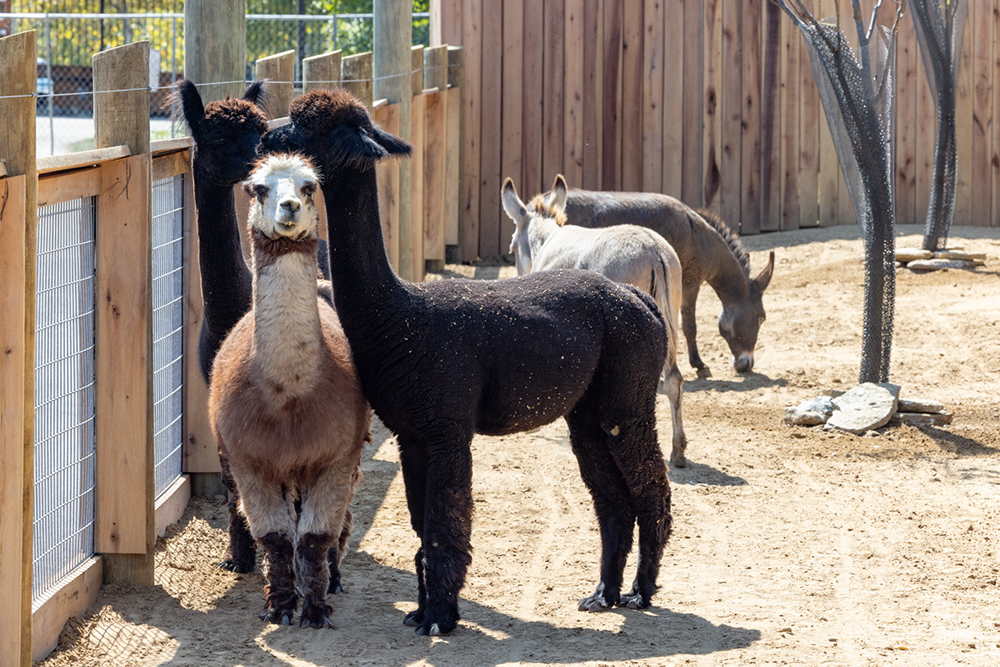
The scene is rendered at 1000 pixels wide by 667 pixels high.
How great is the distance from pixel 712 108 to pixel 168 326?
9633 millimetres

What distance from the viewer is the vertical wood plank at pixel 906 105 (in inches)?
543

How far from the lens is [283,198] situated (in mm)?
4008

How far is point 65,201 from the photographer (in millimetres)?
4262

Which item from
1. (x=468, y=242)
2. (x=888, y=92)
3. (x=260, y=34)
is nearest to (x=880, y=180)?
(x=888, y=92)

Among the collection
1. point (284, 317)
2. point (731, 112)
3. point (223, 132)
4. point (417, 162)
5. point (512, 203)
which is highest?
point (731, 112)

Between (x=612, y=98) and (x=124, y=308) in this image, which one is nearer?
(x=124, y=308)

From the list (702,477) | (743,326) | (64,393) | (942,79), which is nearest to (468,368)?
(64,393)

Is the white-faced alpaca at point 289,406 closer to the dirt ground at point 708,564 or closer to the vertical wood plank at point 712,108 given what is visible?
the dirt ground at point 708,564

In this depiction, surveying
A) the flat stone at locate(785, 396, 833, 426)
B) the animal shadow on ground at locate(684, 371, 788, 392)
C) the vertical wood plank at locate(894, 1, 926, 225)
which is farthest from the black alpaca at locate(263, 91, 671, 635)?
the vertical wood plank at locate(894, 1, 926, 225)

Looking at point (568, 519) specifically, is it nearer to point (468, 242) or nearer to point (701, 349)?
point (701, 349)

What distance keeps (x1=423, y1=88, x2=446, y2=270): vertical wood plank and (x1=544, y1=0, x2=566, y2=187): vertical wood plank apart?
4.88 ft

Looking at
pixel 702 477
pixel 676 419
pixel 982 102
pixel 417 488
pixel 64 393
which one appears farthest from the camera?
pixel 982 102

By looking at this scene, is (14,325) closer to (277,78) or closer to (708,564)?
(708,564)

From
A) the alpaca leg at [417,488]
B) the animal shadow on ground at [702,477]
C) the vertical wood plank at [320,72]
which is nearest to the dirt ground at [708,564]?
the animal shadow on ground at [702,477]
